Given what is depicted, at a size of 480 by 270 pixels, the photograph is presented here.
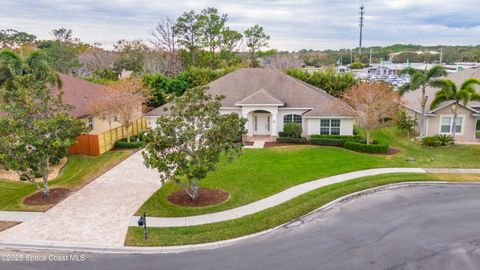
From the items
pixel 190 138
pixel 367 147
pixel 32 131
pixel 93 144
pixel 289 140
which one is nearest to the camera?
pixel 190 138

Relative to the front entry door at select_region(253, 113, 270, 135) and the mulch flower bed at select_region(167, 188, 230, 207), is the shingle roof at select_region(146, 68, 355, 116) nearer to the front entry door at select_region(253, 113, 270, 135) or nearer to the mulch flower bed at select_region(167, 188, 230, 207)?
the front entry door at select_region(253, 113, 270, 135)

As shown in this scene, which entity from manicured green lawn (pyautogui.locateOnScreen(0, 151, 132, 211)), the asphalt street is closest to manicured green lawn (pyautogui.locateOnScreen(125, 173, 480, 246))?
the asphalt street

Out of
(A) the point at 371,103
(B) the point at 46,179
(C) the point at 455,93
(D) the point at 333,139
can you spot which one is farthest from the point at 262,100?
(B) the point at 46,179

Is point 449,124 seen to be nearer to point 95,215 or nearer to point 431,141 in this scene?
point 431,141

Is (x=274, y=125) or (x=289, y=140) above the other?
(x=274, y=125)

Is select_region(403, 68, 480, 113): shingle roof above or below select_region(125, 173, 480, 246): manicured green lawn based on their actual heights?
above

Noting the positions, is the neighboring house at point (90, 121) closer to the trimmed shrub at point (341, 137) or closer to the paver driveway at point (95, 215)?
the paver driveway at point (95, 215)

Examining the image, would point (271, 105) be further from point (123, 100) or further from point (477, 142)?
point (477, 142)
